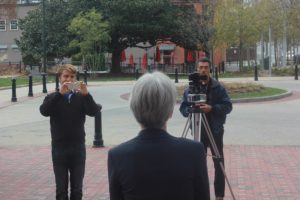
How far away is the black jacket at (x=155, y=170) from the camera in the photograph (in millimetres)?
3021

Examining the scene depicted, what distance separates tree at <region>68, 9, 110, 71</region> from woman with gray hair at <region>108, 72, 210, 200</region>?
38.7 m

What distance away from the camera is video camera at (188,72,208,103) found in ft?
19.0

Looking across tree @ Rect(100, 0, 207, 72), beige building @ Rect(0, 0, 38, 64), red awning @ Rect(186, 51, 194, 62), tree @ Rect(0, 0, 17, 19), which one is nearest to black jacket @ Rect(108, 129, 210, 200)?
tree @ Rect(100, 0, 207, 72)

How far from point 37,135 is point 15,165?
362cm

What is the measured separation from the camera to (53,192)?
314 inches

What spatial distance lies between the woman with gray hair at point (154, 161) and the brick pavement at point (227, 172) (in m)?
4.64

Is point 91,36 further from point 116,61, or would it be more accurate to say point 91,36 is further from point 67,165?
point 67,165

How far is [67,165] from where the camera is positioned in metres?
6.16

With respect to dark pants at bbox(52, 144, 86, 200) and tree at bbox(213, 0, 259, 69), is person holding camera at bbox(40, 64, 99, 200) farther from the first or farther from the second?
tree at bbox(213, 0, 259, 69)

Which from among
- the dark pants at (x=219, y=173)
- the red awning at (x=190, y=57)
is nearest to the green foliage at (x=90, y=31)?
the red awning at (x=190, y=57)

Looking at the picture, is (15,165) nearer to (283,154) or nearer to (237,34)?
(283,154)

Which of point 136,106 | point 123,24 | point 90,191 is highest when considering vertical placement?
point 123,24

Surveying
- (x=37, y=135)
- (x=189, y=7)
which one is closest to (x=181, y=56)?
(x=189, y=7)

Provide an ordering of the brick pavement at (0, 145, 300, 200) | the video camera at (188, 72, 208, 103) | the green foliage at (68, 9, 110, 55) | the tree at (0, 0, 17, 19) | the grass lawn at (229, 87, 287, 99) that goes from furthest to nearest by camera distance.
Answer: the tree at (0, 0, 17, 19) < the green foliage at (68, 9, 110, 55) < the grass lawn at (229, 87, 287, 99) < the brick pavement at (0, 145, 300, 200) < the video camera at (188, 72, 208, 103)
